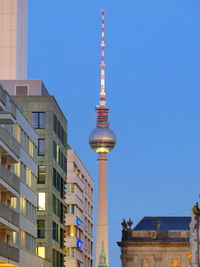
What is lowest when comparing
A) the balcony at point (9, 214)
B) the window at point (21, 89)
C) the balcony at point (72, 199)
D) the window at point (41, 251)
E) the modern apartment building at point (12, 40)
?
the balcony at point (9, 214)

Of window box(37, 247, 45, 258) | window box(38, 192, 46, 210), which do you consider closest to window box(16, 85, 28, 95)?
window box(38, 192, 46, 210)

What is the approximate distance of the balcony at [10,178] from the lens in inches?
3360

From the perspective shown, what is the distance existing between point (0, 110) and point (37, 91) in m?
42.9

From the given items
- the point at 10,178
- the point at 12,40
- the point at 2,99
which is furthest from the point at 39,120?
the point at 2,99

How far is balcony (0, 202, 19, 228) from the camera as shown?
278ft

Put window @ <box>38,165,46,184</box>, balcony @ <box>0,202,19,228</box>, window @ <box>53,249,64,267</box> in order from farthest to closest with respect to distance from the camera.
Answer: window @ <box>53,249,64,267</box>, window @ <box>38,165,46,184</box>, balcony @ <box>0,202,19,228</box>

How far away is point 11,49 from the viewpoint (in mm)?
127438

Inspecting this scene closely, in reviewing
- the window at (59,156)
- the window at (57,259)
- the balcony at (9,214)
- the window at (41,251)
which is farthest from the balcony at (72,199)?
the balcony at (9,214)

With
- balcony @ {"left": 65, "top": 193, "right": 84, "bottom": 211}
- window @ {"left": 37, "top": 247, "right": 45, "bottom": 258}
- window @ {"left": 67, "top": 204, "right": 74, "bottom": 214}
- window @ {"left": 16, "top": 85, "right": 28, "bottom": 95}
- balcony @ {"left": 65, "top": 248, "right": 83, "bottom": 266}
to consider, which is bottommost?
window @ {"left": 37, "top": 247, "right": 45, "bottom": 258}

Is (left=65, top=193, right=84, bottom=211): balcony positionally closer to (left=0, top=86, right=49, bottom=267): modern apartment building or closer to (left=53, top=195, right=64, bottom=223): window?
(left=53, top=195, right=64, bottom=223): window

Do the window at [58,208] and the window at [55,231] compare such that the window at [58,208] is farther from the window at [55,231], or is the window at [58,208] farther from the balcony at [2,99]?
the balcony at [2,99]

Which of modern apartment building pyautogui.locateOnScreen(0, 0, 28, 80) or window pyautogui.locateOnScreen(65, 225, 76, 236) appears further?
window pyautogui.locateOnScreen(65, 225, 76, 236)

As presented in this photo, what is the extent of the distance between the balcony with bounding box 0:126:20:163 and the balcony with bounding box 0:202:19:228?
484 centimetres

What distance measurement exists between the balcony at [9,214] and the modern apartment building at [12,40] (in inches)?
1499
